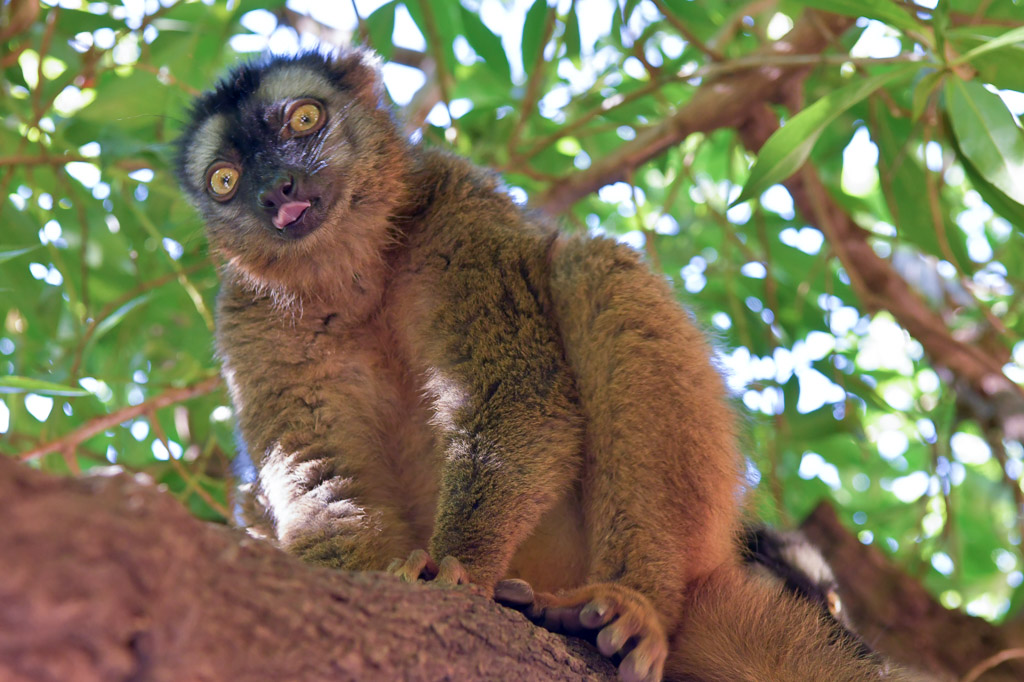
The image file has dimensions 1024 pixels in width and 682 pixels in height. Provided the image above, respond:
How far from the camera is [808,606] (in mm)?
3254

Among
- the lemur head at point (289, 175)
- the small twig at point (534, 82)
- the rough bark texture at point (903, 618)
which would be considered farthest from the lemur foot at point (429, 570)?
the small twig at point (534, 82)

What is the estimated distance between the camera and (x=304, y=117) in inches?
162

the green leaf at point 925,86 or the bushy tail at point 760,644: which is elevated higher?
the green leaf at point 925,86

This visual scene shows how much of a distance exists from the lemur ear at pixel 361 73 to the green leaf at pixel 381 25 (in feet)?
1.97

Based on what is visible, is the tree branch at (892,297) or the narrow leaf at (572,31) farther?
the narrow leaf at (572,31)

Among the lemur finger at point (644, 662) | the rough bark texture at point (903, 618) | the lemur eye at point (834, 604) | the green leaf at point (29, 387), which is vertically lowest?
the green leaf at point (29, 387)

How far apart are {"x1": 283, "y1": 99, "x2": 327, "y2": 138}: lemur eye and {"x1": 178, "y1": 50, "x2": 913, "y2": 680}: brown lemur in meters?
0.01

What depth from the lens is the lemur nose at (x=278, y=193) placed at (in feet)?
12.5

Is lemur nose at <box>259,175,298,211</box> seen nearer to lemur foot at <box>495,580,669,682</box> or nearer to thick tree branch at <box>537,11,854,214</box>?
thick tree branch at <box>537,11,854,214</box>

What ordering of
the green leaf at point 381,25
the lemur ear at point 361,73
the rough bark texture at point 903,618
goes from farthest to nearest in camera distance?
the green leaf at point 381,25, the rough bark texture at point 903,618, the lemur ear at point 361,73

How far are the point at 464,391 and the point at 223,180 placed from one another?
1.63 metres

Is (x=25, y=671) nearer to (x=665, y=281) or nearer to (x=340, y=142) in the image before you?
(x=665, y=281)

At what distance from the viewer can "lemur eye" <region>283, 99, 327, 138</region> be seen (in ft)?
13.3

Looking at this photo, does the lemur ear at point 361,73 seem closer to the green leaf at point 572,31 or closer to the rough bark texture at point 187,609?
the green leaf at point 572,31
